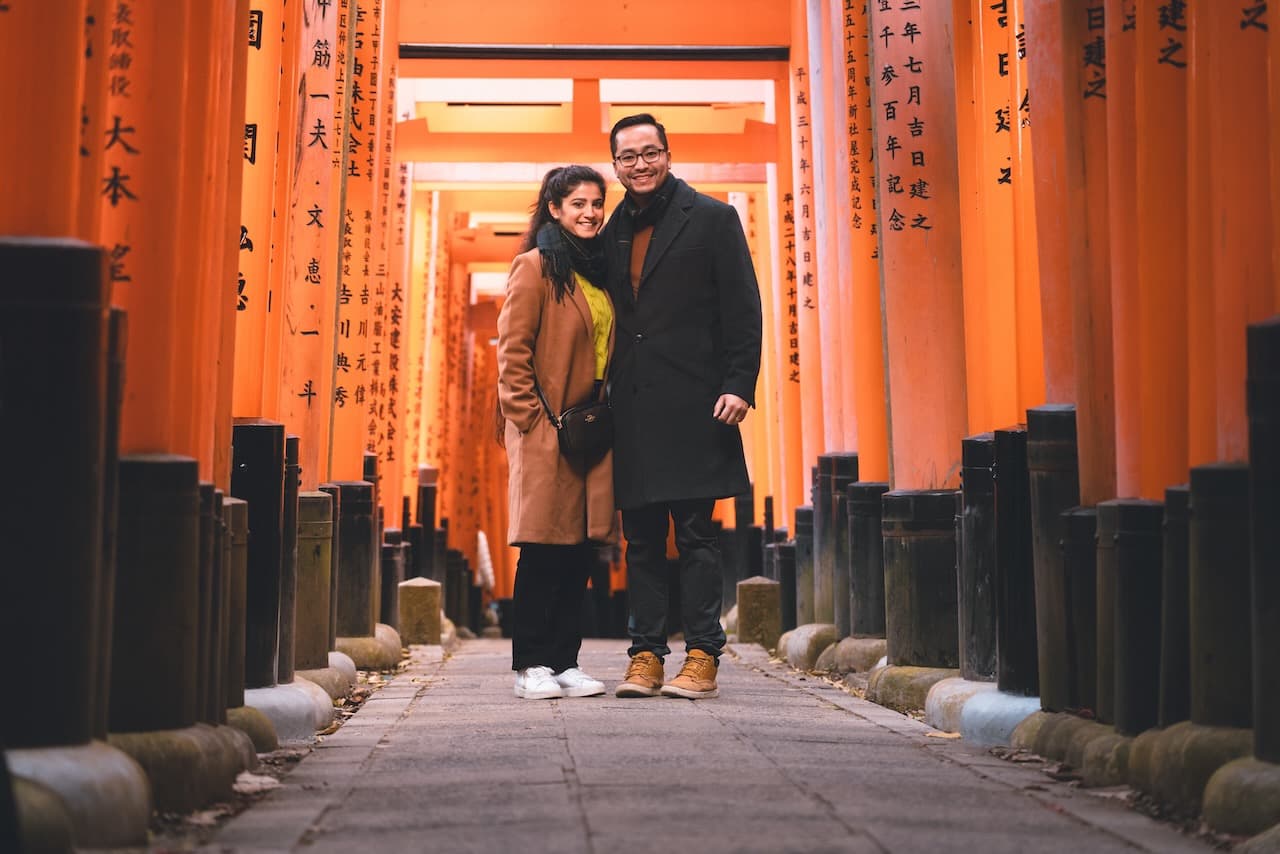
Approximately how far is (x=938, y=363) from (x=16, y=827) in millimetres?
4376

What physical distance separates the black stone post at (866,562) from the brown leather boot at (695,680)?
7.49 feet

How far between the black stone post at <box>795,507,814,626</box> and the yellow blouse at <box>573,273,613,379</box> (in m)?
4.54

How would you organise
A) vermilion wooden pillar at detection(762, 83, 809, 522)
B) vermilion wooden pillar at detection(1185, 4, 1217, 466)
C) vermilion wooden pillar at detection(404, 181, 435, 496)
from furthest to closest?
vermilion wooden pillar at detection(404, 181, 435, 496), vermilion wooden pillar at detection(762, 83, 809, 522), vermilion wooden pillar at detection(1185, 4, 1217, 466)

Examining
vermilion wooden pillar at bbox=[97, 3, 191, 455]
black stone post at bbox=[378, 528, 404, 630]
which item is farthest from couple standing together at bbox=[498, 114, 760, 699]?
black stone post at bbox=[378, 528, 404, 630]

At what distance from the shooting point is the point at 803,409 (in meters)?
11.4

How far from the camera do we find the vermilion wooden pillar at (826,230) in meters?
9.23

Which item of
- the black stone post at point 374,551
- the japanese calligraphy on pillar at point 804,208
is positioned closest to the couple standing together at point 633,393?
the black stone post at point 374,551

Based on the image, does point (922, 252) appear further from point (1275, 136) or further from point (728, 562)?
point (728, 562)

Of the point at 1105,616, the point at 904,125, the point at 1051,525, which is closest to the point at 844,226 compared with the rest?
the point at 904,125

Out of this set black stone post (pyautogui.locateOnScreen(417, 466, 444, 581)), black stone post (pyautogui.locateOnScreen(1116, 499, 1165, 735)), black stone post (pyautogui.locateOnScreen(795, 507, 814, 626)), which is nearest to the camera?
black stone post (pyautogui.locateOnScreen(1116, 499, 1165, 735))

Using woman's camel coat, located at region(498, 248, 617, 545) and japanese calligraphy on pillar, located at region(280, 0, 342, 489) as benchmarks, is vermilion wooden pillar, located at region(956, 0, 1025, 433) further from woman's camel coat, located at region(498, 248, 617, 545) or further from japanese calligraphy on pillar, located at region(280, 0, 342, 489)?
japanese calligraphy on pillar, located at region(280, 0, 342, 489)

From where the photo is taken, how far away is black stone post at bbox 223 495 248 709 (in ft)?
13.7

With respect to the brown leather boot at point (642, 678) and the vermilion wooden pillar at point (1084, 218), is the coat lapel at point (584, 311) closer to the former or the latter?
the brown leather boot at point (642, 678)

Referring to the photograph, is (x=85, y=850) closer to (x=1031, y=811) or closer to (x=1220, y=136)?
(x=1031, y=811)
